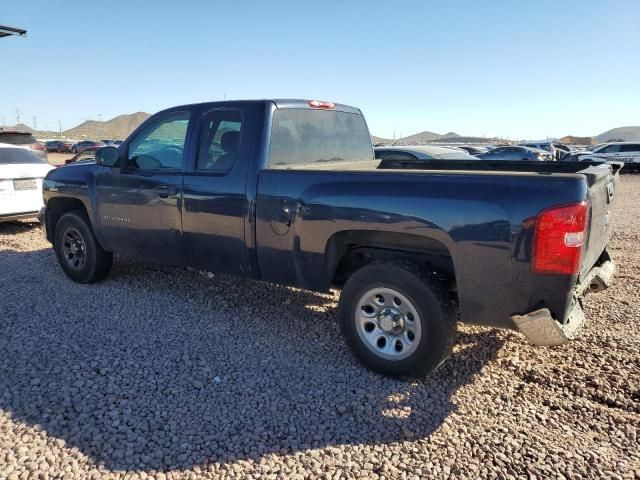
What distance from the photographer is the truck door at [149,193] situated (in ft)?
15.7

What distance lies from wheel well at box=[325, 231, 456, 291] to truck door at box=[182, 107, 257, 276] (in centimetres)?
82

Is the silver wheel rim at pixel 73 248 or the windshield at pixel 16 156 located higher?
the windshield at pixel 16 156

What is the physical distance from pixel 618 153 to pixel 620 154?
271mm

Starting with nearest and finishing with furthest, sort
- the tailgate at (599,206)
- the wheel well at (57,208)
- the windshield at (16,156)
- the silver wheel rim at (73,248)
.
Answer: the tailgate at (599,206) < the silver wheel rim at (73,248) < the wheel well at (57,208) < the windshield at (16,156)

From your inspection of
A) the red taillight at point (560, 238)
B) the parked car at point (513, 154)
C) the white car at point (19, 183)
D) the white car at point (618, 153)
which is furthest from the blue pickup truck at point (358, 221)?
the white car at point (618, 153)

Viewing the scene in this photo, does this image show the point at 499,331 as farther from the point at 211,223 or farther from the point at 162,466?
the point at 162,466

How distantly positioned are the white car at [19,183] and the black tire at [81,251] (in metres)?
3.09

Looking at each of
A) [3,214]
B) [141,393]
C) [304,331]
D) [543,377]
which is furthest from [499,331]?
[3,214]

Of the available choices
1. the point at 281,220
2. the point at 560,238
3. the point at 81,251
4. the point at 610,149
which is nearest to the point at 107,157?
Answer: the point at 81,251

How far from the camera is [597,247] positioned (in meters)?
3.67

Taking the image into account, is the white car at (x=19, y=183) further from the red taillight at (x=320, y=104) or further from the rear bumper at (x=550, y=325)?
the rear bumper at (x=550, y=325)

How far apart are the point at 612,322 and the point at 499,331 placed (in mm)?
1084

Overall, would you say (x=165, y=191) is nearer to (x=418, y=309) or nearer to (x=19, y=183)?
(x=418, y=309)

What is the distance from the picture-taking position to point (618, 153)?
27.7 m
